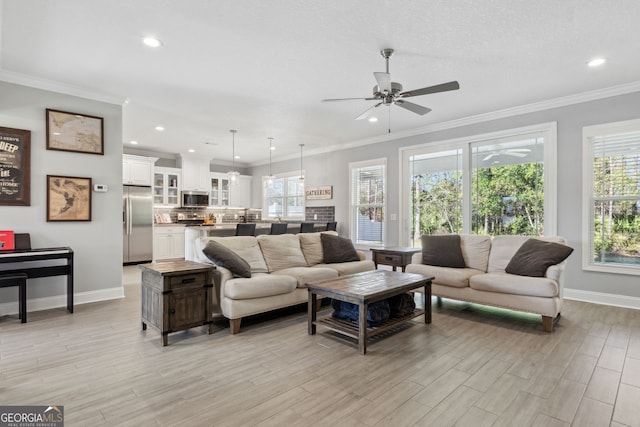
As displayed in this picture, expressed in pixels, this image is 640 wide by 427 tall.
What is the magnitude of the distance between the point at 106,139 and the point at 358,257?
389cm

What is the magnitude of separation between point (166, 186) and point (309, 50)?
647cm

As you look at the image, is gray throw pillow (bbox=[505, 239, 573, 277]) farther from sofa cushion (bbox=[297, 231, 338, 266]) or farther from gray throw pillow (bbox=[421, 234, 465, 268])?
sofa cushion (bbox=[297, 231, 338, 266])

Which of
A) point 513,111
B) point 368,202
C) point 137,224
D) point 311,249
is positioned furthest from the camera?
point 137,224

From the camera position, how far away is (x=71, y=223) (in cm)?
427

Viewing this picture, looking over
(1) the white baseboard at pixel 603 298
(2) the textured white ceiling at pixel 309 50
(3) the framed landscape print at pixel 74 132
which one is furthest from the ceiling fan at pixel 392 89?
(3) the framed landscape print at pixel 74 132

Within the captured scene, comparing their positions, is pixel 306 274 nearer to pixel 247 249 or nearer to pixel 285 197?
pixel 247 249

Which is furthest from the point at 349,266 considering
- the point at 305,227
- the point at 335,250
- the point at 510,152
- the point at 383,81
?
the point at 510,152

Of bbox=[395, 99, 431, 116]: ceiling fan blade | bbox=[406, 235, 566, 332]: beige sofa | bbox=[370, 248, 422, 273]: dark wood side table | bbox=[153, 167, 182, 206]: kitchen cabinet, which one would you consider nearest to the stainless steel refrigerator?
bbox=[153, 167, 182, 206]: kitchen cabinet

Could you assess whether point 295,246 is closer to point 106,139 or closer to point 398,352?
point 398,352

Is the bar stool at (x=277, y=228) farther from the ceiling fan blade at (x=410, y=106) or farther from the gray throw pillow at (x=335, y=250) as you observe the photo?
the ceiling fan blade at (x=410, y=106)

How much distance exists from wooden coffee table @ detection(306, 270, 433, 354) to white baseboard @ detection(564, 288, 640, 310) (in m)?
2.50

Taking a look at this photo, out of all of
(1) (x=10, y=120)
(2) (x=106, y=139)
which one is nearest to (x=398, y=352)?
(2) (x=106, y=139)

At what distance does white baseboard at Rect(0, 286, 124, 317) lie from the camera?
12.6 ft

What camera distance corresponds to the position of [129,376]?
93.0 inches
